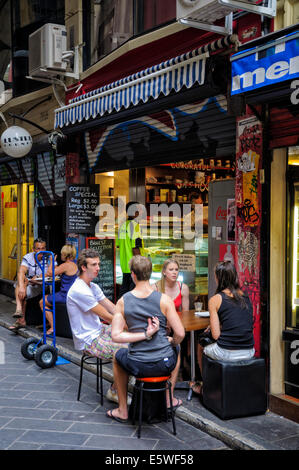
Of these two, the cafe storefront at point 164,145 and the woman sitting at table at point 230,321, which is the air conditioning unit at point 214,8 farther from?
the woman sitting at table at point 230,321

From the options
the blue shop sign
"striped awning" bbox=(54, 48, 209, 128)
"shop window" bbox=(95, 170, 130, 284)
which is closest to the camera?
the blue shop sign

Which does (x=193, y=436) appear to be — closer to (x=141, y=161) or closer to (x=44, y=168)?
(x=141, y=161)

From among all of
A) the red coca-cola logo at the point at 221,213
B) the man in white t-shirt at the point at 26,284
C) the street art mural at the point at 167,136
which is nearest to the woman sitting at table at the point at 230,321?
the street art mural at the point at 167,136

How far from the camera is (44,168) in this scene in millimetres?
12172

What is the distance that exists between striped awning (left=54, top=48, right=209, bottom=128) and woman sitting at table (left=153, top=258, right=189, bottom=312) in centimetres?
222

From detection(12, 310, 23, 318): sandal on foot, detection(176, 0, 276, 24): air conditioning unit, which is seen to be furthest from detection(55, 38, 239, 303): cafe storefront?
detection(12, 310, 23, 318): sandal on foot

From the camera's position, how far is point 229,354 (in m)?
5.28

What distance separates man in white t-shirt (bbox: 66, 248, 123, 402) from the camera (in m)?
5.91

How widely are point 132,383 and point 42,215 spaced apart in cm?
677

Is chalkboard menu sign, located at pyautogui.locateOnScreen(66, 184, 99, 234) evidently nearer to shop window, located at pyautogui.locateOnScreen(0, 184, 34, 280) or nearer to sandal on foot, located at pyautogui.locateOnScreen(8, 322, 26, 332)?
sandal on foot, located at pyautogui.locateOnScreen(8, 322, 26, 332)

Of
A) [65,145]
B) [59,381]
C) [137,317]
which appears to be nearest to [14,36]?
[65,145]

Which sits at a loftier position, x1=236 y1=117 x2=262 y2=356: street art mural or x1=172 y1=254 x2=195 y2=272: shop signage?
x1=236 y1=117 x2=262 y2=356: street art mural

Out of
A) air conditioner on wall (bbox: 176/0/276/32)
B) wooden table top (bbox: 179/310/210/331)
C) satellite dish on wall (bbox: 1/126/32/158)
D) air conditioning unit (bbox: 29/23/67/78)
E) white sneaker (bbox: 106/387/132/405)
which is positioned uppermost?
air conditioning unit (bbox: 29/23/67/78)

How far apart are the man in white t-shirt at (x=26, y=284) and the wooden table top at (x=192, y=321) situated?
400 cm
